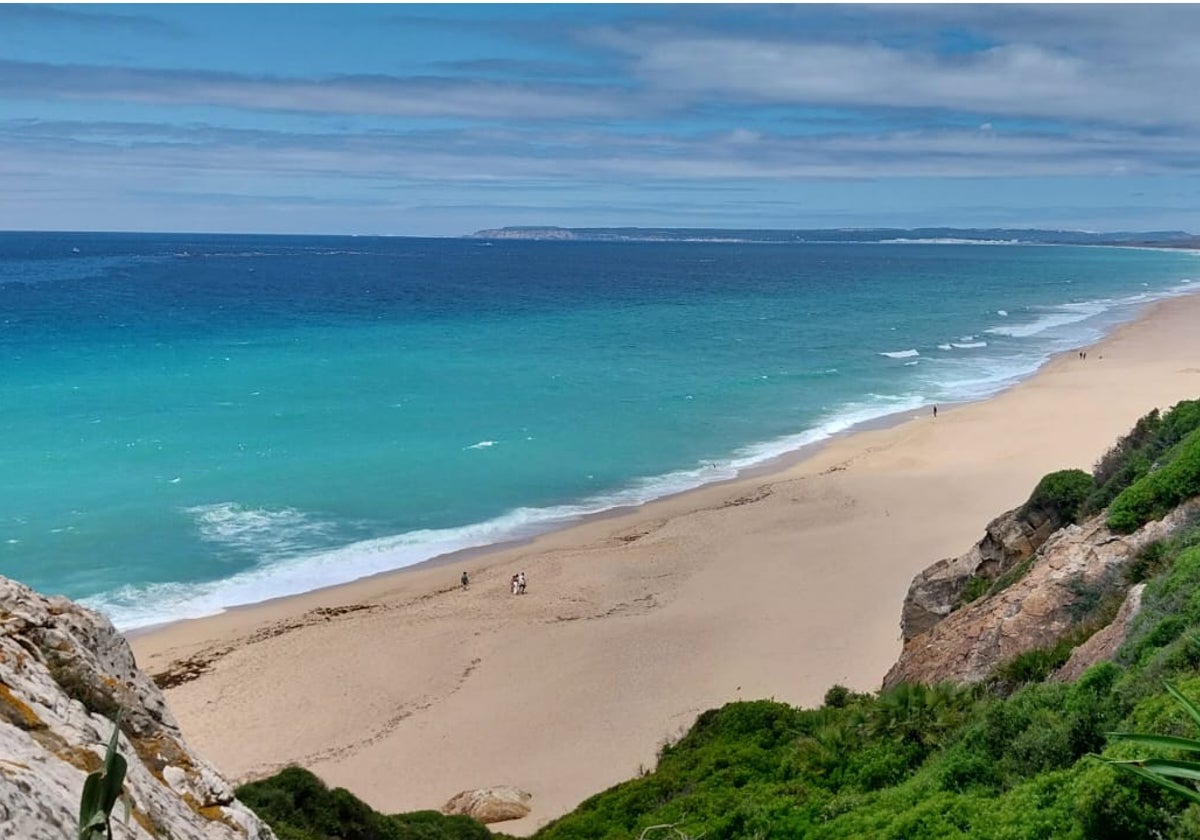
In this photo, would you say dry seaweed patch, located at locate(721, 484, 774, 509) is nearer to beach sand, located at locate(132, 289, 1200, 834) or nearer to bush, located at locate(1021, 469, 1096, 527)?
beach sand, located at locate(132, 289, 1200, 834)

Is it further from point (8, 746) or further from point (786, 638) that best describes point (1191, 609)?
point (786, 638)

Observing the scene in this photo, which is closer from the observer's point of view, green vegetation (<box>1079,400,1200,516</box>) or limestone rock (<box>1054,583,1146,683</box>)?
limestone rock (<box>1054,583,1146,683</box>)

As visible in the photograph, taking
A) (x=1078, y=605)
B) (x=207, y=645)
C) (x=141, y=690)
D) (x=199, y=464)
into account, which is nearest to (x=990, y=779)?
(x=1078, y=605)

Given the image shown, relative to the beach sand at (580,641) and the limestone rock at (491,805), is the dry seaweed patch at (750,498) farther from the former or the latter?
the limestone rock at (491,805)

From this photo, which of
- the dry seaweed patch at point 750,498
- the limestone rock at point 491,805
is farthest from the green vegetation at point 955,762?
the dry seaweed patch at point 750,498

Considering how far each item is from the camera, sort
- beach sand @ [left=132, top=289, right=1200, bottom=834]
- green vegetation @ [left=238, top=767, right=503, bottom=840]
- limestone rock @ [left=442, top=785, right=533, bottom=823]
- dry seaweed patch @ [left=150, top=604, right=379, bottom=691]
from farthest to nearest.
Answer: dry seaweed patch @ [left=150, top=604, right=379, bottom=691] < beach sand @ [left=132, top=289, right=1200, bottom=834] < limestone rock @ [left=442, top=785, right=533, bottom=823] < green vegetation @ [left=238, top=767, right=503, bottom=840]

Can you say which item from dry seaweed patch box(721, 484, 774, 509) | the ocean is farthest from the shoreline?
dry seaweed patch box(721, 484, 774, 509)

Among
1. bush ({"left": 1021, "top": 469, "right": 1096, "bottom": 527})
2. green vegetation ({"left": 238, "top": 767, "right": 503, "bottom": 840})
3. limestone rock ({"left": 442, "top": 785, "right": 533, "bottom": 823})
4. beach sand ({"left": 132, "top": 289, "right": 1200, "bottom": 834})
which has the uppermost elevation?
bush ({"left": 1021, "top": 469, "right": 1096, "bottom": 527})
